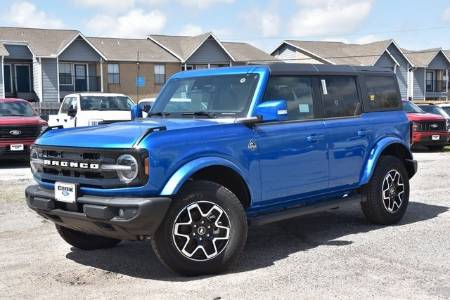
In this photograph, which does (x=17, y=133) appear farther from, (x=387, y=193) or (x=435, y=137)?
(x=435, y=137)

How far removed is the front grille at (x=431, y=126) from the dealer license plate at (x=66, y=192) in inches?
629

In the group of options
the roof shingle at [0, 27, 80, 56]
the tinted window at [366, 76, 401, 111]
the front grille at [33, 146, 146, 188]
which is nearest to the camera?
the front grille at [33, 146, 146, 188]

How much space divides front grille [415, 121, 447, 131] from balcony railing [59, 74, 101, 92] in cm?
2974

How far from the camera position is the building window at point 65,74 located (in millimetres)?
43438

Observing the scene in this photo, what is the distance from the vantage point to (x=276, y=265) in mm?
5836

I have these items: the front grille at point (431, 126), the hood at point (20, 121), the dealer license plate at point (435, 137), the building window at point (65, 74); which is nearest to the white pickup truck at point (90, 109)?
the hood at point (20, 121)

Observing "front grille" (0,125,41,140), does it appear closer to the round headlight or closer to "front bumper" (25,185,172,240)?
"front bumper" (25,185,172,240)

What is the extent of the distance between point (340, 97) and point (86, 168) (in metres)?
3.25

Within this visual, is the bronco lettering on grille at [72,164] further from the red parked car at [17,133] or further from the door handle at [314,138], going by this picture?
the red parked car at [17,133]

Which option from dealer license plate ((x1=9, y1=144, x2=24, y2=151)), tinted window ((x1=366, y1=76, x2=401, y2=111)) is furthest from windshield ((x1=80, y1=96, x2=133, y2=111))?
tinted window ((x1=366, y1=76, x2=401, y2=111))

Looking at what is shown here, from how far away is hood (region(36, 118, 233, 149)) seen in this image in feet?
17.1

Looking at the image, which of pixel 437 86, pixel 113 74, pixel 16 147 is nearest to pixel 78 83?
pixel 113 74

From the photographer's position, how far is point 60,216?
5.48 m

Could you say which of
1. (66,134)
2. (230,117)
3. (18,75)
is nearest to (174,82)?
(230,117)
